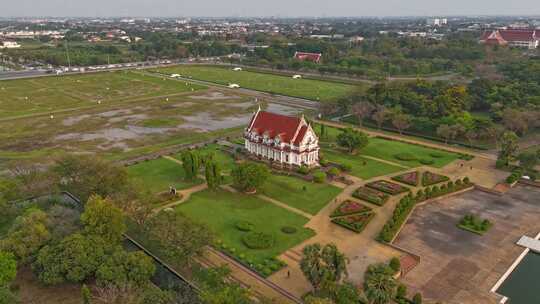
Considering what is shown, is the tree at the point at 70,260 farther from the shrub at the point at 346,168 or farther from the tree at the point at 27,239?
the shrub at the point at 346,168

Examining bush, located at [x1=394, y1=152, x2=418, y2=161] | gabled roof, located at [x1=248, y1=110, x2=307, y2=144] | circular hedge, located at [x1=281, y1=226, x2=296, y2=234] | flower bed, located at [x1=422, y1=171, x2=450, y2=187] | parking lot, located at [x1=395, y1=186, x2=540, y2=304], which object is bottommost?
parking lot, located at [x1=395, y1=186, x2=540, y2=304]

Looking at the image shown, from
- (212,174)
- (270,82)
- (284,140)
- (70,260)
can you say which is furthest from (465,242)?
(270,82)

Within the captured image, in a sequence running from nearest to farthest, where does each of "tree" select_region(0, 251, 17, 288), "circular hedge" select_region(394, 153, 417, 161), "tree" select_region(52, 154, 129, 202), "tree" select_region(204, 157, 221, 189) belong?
"tree" select_region(0, 251, 17, 288)
"tree" select_region(52, 154, 129, 202)
"tree" select_region(204, 157, 221, 189)
"circular hedge" select_region(394, 153, 417, 161)

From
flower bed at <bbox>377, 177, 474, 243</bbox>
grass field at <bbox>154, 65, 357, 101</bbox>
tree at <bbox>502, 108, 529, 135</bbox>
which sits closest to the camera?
flower bed at <bbox>377, 177, 474, 243</bbox>

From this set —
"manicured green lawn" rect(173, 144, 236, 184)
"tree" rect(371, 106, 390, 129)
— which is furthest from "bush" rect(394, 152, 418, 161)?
"manicured green lawn" rect(173, 144, 236, 184)

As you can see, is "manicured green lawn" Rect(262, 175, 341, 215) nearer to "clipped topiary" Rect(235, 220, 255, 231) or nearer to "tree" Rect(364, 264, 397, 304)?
"clipped topiary" Rect(235, 220, 255, 231)

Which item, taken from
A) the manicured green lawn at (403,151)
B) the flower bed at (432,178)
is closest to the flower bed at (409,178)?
the flower bed at (432,178)

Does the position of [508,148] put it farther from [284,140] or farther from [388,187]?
[284,140]
